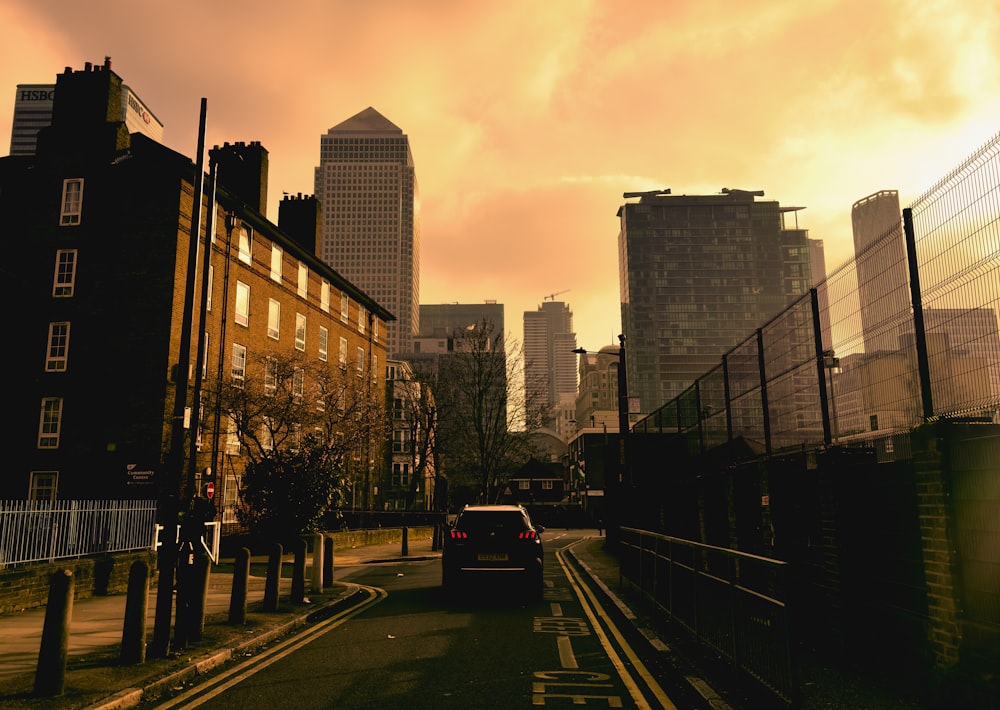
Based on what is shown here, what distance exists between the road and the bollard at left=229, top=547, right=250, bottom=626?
0.92 meters

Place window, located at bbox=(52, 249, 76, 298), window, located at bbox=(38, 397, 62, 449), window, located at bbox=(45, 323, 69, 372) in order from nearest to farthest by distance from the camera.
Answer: window, located at bbox=(38, 397, 62, 449) → window, located at bbox=(45, 323, 69, 372) → window, located at bbox=(52, 249, 76, 298)

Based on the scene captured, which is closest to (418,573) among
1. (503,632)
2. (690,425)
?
(690,425)

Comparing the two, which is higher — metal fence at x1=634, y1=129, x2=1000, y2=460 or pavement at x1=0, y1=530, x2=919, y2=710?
metal fence at x1=634, y1=129, x2=1000, y2=460

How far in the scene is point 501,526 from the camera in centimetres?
1337

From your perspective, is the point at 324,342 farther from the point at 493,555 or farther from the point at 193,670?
the point at 193,670

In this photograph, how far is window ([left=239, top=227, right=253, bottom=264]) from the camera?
113ft

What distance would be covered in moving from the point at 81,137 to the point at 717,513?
3087 cm

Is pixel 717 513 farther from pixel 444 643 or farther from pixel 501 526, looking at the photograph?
pixel 444 643

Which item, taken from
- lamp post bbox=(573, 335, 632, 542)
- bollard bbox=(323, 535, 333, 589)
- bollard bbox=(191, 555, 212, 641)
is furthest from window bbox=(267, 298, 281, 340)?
bollard bbox=(191, 555, 212, 641)

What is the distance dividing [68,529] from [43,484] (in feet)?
61.0

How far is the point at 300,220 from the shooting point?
143 feet

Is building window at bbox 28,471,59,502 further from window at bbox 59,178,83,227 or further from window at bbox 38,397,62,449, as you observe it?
window at bbox 59,178,83,227

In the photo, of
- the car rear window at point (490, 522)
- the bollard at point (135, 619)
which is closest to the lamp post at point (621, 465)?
the car rear window at point (490, 522)

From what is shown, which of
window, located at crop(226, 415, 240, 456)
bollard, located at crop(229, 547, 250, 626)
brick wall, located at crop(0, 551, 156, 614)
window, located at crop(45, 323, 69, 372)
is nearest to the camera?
bollard, located at crop(229, 547, 250, 626)
